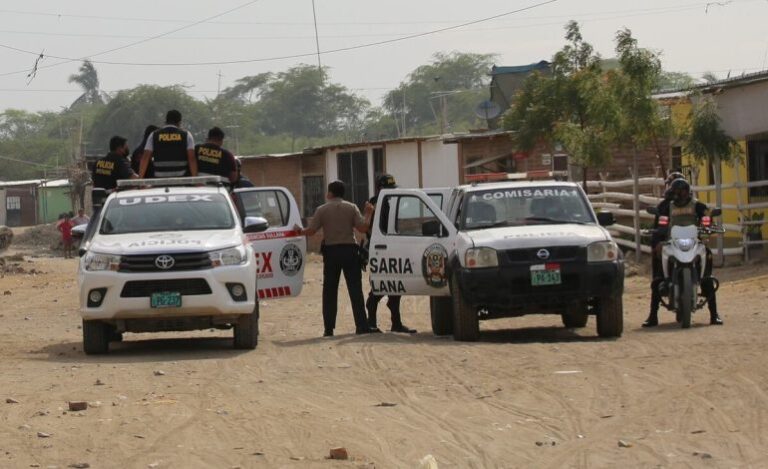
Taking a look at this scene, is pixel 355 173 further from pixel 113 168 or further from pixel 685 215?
pixel 685 215

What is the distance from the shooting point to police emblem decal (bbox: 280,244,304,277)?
55.1 ft

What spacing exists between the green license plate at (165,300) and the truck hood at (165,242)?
42 cm

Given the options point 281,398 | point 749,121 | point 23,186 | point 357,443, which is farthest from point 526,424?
point 23,186

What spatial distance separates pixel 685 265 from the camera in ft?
49.6

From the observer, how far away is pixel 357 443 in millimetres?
8383

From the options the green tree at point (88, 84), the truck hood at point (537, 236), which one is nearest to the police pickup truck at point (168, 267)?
the truck hood at point (537, 236)

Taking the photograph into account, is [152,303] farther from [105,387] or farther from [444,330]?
[444,330]

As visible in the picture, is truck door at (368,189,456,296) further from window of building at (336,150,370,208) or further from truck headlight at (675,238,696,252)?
window of building at (336,150,370,208)

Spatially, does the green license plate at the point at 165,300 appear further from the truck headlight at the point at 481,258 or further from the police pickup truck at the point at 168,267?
the truck headlight at the point at 481,258

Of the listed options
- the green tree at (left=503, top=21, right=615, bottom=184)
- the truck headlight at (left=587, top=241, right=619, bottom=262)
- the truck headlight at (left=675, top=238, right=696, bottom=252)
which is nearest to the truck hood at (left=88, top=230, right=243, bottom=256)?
the truck headlight at (left=587, top=241, right=619, bottom=262)

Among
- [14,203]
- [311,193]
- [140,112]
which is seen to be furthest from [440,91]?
[311,193]

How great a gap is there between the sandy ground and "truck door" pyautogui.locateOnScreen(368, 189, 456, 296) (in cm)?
66

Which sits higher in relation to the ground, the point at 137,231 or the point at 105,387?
the point at 137,231

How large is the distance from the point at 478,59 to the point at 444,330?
12305cm
